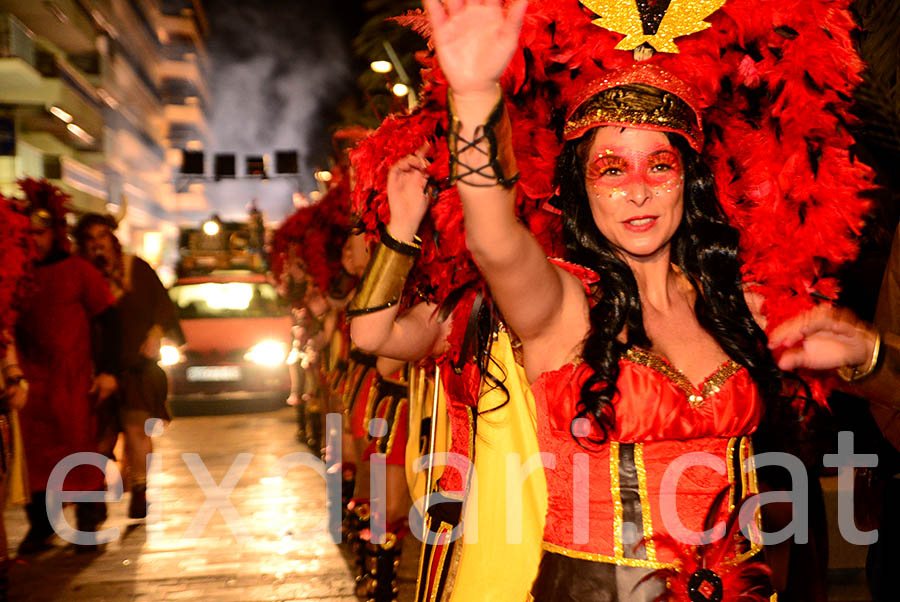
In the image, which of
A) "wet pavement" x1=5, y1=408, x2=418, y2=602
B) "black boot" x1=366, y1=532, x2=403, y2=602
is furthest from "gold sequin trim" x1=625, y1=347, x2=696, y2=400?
"wet pavement" x1=5, y1=408, x2=418, y2=602

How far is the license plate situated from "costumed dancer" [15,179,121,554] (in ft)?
23.5

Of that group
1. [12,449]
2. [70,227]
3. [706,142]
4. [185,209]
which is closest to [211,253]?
[70,227]

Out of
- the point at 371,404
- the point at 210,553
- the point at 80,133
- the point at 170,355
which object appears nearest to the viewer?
the point at 371,404

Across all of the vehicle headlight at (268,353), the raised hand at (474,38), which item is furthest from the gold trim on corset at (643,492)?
the vehicle headlight at (268,353)

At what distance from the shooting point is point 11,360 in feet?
19.0

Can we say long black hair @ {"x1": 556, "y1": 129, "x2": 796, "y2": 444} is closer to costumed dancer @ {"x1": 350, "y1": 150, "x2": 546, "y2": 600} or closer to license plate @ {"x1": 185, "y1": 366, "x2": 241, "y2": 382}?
costumed dancer @ {"x1": 350, "y1": 150, "x2": 546, "y2": 600}

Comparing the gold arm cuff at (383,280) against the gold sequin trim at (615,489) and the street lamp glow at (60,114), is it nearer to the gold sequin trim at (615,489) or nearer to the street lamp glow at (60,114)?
the gold sequin trim at (615,489)

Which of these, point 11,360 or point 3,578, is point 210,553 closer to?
point 3,578

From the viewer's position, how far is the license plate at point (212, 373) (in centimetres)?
1434

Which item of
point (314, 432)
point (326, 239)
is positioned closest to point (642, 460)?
point (326, 239)

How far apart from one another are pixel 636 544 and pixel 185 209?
358 feet

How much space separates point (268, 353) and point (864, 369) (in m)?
12.7

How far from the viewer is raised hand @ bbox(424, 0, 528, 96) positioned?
190 cm

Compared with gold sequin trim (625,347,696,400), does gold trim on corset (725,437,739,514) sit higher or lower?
lower
